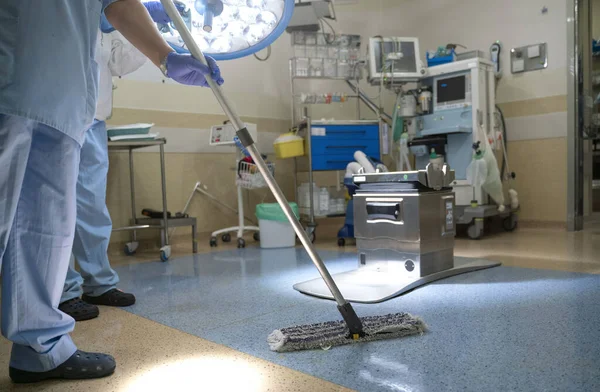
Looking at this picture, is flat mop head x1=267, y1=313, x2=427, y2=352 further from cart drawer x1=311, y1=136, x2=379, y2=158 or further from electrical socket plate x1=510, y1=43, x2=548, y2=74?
electrical socket plate x1=510, y1=43, x2=548, y2=74

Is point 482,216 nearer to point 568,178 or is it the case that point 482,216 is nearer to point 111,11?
point 568,178

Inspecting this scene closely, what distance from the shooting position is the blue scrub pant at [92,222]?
1.89 m

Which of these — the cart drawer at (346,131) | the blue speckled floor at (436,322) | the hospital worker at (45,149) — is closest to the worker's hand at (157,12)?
the hospital worker at (45,149)

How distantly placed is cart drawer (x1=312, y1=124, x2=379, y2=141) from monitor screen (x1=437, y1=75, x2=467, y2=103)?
0.63 m

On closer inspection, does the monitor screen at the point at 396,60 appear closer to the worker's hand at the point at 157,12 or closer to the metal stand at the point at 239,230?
the metal stand at the point at 239,230

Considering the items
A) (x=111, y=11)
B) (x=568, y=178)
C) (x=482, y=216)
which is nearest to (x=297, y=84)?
(x=482, y=216)

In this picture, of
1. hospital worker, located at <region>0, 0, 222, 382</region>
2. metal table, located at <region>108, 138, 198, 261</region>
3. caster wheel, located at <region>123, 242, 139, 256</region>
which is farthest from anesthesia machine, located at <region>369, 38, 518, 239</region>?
hospital worker, located at <region>0, 0, 222, 382</region>

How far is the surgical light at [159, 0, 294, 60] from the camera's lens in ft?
4.71

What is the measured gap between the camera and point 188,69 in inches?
48.9

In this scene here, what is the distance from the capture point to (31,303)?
111 centimetres

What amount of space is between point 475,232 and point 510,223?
654mm

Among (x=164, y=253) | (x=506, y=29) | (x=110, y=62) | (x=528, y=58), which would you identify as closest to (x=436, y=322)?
(x=110, y=62)

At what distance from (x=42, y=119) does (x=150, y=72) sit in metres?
3.03

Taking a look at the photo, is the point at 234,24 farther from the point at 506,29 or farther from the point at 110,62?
the point at 506,29
